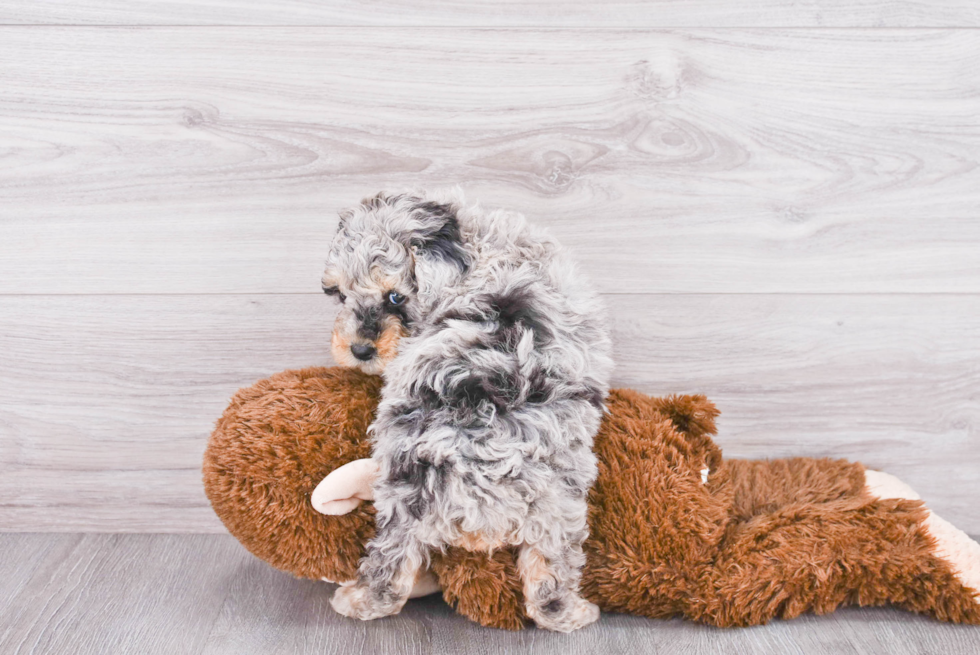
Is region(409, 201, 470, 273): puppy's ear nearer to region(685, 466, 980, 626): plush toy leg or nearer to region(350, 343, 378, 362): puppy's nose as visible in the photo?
region(350, 343, 378, 362): puppy's nose

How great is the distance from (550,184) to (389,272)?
368 millimetres

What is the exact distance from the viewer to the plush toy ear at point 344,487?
0.89 metres

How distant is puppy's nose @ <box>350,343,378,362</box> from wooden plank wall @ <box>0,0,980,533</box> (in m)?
0.30

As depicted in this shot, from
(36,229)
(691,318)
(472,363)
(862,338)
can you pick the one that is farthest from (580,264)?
(36,229)

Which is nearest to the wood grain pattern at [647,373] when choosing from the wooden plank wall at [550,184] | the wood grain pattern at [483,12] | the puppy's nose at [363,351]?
the wooden plank wall at [550,184]

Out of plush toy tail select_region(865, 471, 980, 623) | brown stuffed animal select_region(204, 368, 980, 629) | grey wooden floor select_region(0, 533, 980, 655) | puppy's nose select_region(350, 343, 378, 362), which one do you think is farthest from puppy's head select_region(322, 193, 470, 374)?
plush toy tail select_region(865, 471, 980, 623)

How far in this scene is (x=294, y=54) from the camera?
3.61 ft

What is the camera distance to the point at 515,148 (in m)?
1.12

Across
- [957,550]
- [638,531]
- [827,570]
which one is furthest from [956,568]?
[638,531]

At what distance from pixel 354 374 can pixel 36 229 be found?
0.60m

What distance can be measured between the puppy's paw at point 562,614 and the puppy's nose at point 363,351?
1.27 ft

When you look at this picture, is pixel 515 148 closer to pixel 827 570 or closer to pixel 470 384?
pixel 470 384

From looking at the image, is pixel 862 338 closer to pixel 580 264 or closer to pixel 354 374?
pixel 580 264

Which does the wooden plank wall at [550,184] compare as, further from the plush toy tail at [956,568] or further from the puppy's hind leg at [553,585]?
the puppy's hind leg at [553,585]
